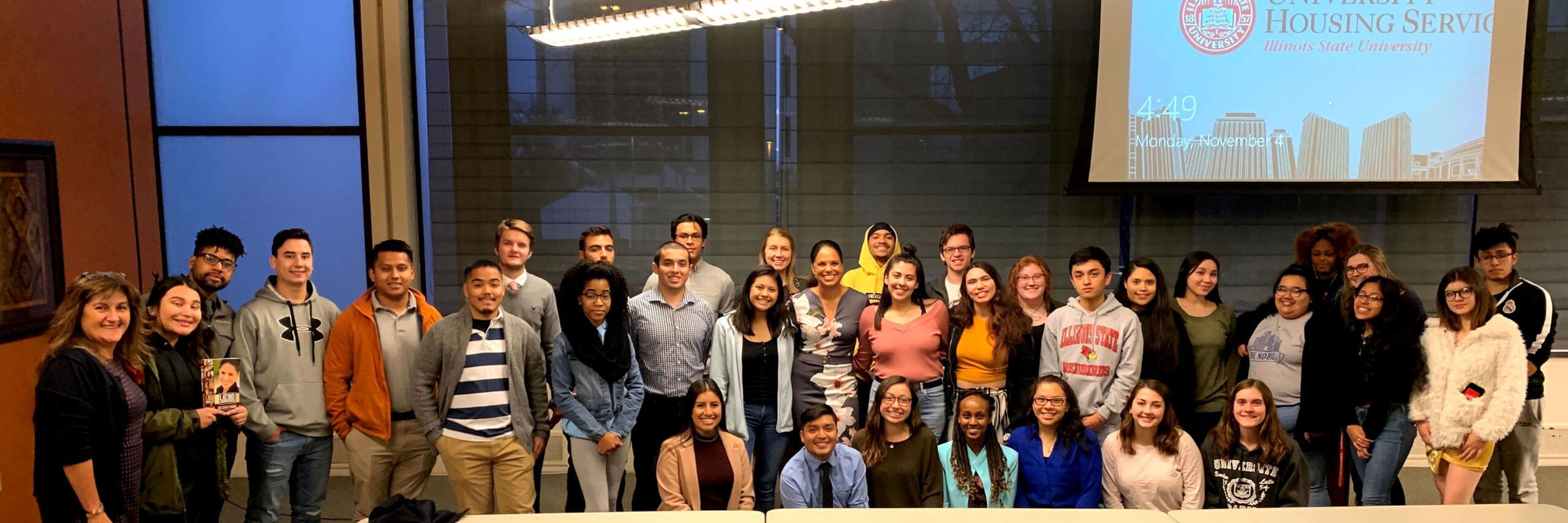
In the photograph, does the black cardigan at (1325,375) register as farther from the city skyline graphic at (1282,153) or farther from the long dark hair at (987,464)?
the city skyline graphic at (1282,153)

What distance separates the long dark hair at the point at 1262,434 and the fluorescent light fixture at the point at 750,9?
2.69 metres

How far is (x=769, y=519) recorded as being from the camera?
242 centimetres

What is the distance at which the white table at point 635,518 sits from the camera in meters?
2.40

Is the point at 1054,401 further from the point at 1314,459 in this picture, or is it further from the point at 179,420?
the point at 179,420

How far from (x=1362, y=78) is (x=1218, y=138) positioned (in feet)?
2.39

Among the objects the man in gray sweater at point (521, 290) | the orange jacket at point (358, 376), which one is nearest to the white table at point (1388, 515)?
the man in gray sweater at point (521, 290)

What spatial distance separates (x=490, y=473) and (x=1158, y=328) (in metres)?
2.41

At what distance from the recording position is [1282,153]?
4.63 m

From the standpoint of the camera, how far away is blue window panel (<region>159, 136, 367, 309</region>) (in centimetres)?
448

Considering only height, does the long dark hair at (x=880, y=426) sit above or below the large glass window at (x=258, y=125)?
below

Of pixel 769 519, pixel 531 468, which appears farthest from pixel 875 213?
pixel 769 519

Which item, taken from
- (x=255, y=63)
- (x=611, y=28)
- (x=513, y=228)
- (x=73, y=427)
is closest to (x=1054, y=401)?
(x=513, y=228)

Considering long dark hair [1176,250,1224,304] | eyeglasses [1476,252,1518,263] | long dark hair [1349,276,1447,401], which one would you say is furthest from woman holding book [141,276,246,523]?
eyeglasses [1476,252,1518,263]

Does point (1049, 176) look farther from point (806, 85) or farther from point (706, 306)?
point (706, 306)
